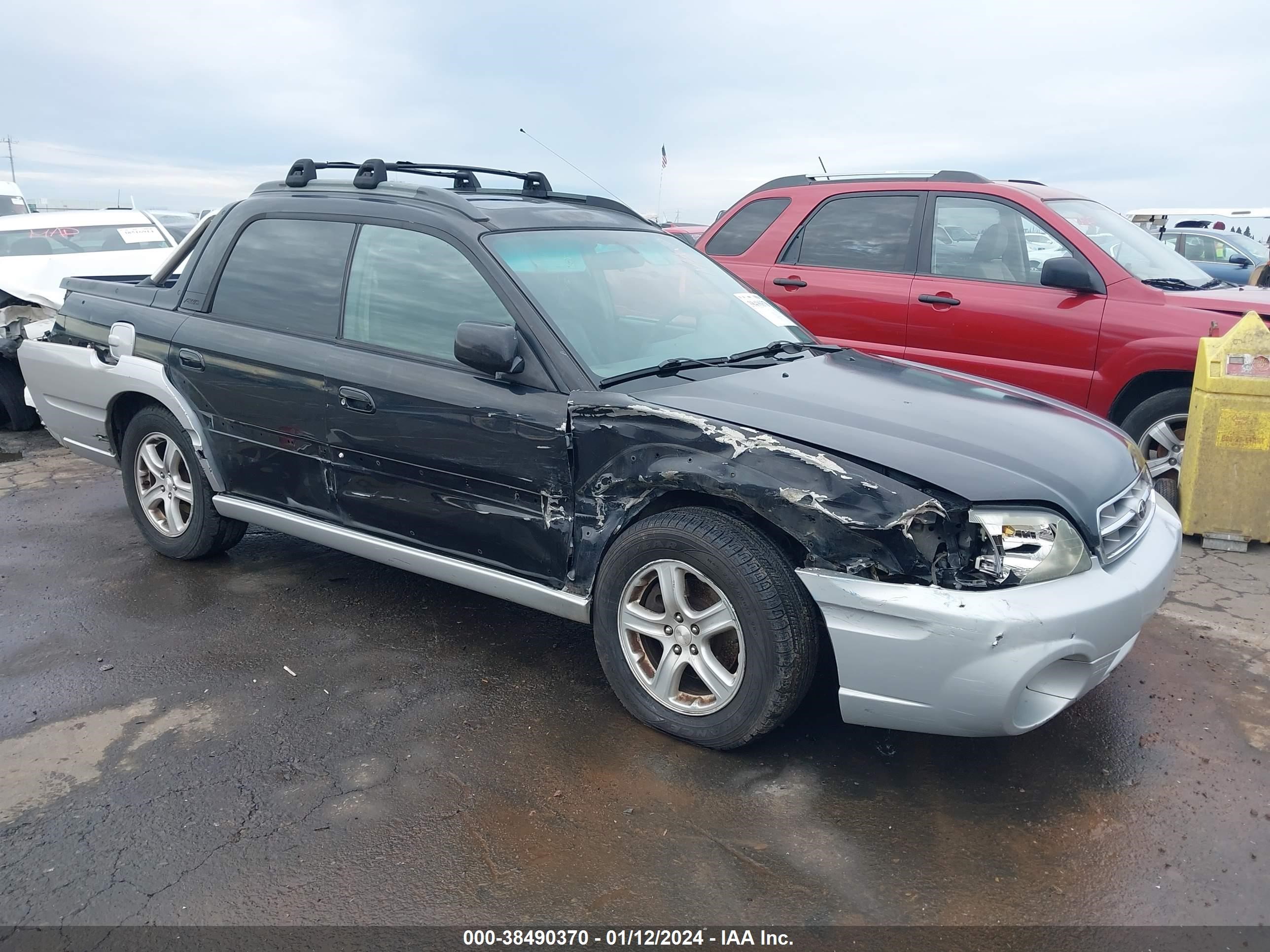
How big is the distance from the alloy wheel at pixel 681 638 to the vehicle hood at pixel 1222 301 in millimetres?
3858

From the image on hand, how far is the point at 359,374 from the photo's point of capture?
Result: 3.81 m

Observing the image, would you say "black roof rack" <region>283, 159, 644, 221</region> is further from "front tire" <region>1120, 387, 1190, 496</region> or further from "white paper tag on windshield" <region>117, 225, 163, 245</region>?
"white paper tag on windshield" <region>117, 225, 163, 245</region>

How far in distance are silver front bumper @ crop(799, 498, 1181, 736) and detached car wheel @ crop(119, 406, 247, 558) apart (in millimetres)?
3115

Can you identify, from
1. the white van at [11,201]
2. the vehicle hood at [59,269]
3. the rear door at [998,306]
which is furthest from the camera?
the white van at [11,201]

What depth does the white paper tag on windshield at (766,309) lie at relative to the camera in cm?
434

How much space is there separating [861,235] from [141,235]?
283 inches

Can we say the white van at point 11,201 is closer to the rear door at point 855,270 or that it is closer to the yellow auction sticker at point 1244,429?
the rear door at point 855,270

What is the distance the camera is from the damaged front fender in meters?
2.77

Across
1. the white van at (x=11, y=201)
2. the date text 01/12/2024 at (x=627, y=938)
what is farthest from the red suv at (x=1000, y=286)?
the white van at (x=11, y=201)

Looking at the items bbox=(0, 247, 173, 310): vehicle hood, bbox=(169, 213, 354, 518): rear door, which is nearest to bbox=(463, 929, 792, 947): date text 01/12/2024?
bbox=(169, 213, 354, 518): rear door

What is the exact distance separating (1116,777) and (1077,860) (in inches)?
19.8

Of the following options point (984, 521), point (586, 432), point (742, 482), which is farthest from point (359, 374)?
point (984, 521)

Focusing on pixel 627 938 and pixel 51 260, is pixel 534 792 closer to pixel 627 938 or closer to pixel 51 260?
pixel 627 938

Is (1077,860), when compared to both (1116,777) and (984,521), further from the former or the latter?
(984,521)
